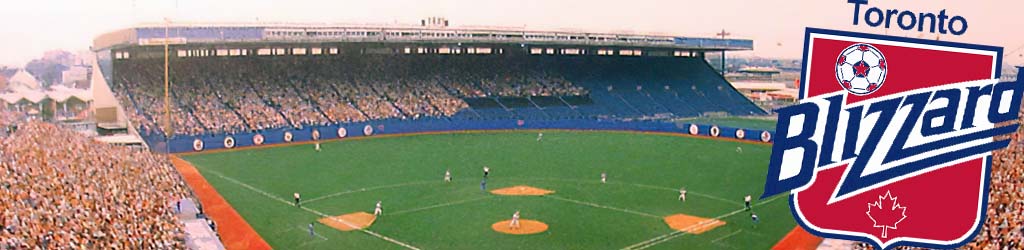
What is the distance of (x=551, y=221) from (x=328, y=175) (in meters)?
14.3

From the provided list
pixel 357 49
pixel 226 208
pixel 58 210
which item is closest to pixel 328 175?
pixel 226 208

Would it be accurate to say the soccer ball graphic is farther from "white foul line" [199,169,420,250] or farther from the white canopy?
the white canopy

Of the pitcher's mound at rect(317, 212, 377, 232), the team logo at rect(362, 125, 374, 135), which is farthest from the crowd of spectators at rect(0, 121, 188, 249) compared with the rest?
the team logo at rect(362, 125, 374, 135)

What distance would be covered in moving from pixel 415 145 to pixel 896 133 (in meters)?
39.0

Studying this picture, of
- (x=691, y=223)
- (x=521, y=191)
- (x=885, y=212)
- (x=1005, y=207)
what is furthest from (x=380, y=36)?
(x=885, y=212)

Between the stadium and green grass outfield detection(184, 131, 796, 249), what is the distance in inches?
5.9

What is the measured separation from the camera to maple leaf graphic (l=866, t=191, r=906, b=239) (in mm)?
15211

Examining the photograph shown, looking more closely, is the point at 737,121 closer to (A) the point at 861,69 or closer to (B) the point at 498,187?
(B) the point at 498,187

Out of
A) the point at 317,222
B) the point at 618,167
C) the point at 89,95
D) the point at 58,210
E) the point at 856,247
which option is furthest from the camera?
the point at 89,95

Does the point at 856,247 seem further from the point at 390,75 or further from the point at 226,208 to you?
the point at 390,75

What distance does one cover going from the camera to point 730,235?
27.4m

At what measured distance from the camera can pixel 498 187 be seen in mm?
36250

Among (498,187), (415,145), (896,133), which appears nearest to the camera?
(896,133)

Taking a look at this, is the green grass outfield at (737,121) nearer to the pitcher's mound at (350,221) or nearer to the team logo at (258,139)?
the team logo at (258,139)
